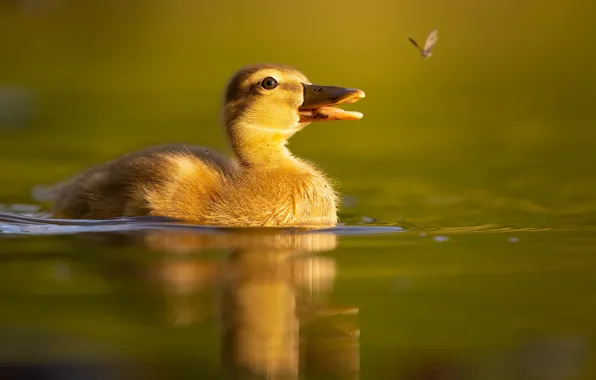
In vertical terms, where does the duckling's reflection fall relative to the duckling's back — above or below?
below

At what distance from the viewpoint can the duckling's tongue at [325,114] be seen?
347 inches

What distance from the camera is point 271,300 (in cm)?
616

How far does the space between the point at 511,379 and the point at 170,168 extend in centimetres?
421

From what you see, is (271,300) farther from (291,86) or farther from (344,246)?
(291,86)

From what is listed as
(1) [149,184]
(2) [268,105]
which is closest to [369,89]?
(2) [268,105]

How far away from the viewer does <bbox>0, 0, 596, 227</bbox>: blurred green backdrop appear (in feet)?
36.0

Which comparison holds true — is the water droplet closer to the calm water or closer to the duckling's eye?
the calm water

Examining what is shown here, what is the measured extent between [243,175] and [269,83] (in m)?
0.75

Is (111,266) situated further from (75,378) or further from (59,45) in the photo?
(59,45)

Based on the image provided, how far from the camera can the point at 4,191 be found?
34.6ft

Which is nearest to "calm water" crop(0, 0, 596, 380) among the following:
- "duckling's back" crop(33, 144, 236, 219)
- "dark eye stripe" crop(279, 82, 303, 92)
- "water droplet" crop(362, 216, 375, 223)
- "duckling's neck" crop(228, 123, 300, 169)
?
"water droplet" crop(362, 216, 375, 223)

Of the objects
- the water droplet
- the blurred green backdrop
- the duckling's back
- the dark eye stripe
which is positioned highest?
the blurred green backdrop

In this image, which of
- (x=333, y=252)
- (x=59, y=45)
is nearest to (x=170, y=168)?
(x=333, y=252)

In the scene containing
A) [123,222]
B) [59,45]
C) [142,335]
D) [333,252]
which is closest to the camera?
[142,335]
